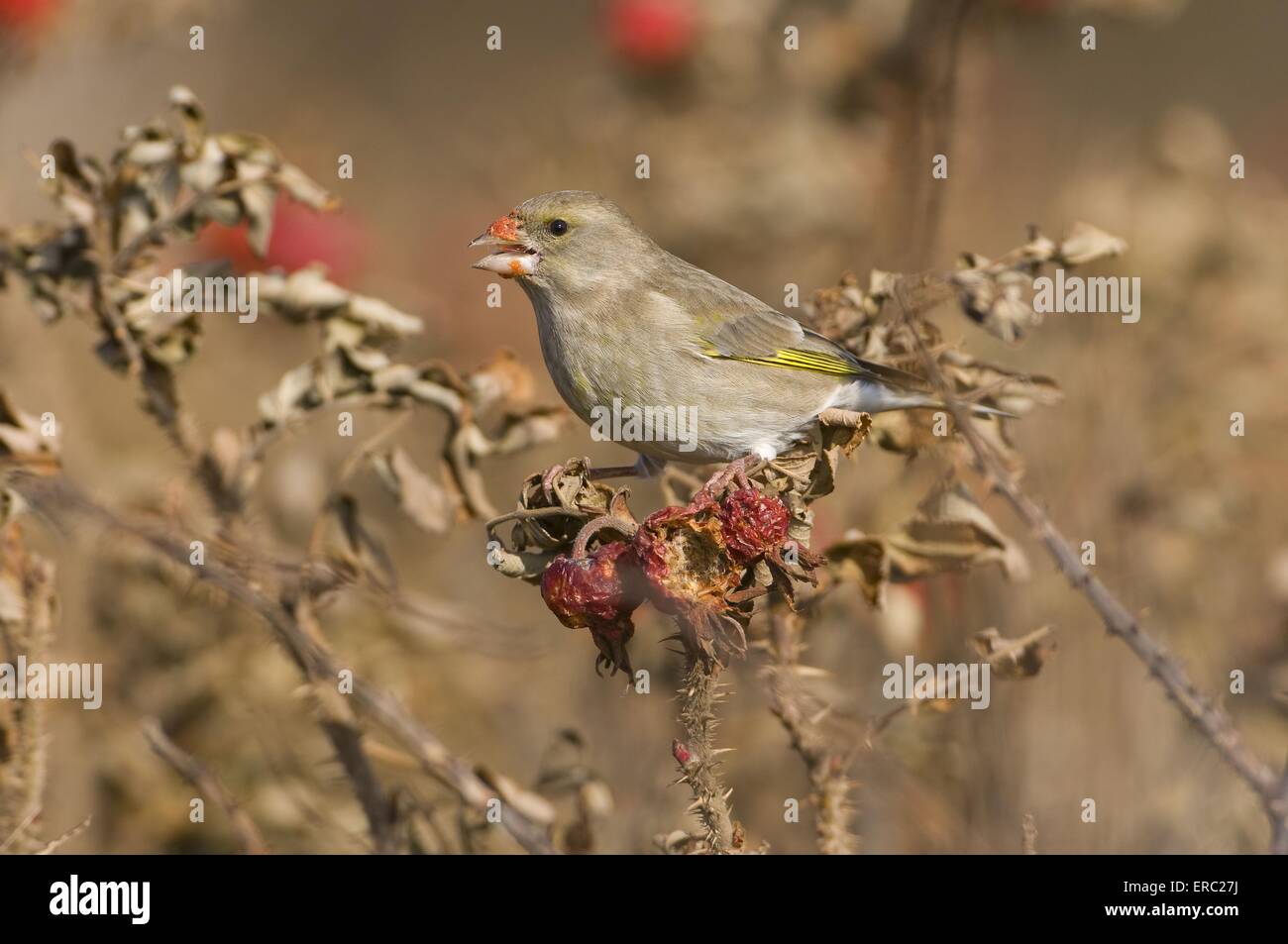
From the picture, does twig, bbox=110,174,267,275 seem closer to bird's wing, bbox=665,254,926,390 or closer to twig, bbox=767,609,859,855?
bird's wing, bbox=665,254,926,390

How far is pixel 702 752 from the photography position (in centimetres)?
243

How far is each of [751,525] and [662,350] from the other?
1439 mm

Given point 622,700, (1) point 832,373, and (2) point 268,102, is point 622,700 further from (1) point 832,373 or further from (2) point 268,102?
(2) point 268,102

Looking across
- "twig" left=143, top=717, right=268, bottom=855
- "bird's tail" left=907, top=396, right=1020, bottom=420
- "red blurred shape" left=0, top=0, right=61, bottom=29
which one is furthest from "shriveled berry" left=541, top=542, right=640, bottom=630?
"red blurred shape" left=0, top=0, right=61, bottom=29

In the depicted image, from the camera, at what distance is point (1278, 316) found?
15.8ft

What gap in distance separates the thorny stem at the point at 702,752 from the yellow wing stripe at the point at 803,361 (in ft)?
5.29

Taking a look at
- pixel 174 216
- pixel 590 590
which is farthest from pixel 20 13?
pixel 590 590

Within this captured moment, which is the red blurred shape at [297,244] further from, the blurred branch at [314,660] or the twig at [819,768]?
the twig at [819,768]

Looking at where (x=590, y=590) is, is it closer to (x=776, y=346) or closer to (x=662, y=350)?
(x=662, y=350)

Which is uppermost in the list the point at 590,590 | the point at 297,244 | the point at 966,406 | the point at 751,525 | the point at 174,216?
the point at 297,244

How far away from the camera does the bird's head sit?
12.9 ft

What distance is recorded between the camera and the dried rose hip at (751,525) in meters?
2.47

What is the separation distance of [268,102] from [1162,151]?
623cm
